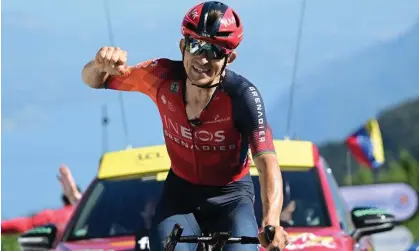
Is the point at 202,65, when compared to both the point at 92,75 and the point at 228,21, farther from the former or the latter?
the point at 92,75

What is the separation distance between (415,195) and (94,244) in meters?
8.75

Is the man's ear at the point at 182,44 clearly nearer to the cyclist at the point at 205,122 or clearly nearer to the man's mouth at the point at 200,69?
the cyclist at the point at 205,122

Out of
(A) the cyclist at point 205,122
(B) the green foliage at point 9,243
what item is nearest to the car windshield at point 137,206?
(A) the cyclist at point 205,122

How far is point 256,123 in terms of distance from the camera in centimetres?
670

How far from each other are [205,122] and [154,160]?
2601mm

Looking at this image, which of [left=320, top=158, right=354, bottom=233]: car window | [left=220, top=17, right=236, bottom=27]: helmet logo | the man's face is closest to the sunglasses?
the man's face

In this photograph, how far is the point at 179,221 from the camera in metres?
6.82

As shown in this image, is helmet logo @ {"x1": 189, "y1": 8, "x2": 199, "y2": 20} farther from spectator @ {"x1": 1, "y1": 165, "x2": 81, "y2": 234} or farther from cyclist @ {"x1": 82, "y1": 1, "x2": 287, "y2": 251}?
spectator @ {"x1": 1, "y1": 165, "x2": 81, "y2": 234}

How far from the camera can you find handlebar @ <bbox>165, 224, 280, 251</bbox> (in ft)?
19.4

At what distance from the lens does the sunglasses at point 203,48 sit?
659 centimetres

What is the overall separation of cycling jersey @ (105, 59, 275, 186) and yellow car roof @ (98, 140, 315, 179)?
2.08m

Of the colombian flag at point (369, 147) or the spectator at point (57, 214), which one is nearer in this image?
the spectator at point (57, 214)

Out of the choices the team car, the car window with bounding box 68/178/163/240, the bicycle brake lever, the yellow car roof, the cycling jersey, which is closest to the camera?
the bicycle brake lever

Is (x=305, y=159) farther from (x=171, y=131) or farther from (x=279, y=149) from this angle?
(x=171, y=131)
